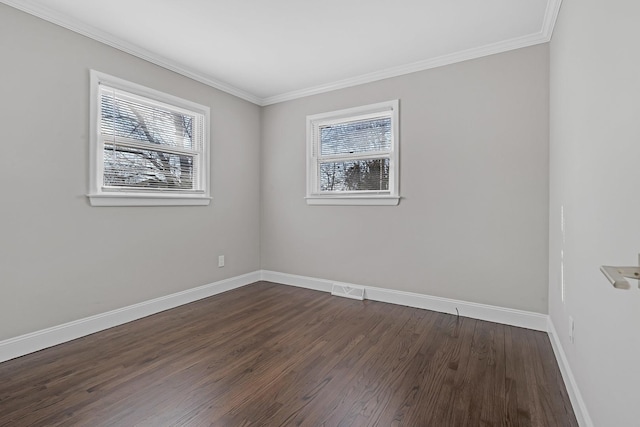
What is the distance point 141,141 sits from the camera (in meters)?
3.04

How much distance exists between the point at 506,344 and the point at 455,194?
139 centimetres

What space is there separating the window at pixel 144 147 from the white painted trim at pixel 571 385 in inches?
138

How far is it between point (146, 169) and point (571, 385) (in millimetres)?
3737

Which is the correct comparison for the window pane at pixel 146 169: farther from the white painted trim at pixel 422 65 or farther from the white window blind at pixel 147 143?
the white painted trim at pixel 422 65

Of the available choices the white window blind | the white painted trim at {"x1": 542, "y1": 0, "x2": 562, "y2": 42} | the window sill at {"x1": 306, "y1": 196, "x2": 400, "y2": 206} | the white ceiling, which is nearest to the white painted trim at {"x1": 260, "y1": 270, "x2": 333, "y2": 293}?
the window sill at {"x1": 306, "y1": 196, "x2": 400, "y2": 206}

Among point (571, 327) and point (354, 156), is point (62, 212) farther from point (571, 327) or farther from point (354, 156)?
point (571, 327)

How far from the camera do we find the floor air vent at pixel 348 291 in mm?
3605

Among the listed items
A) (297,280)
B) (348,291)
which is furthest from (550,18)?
(297,280)

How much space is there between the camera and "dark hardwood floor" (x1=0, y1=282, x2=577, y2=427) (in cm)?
162

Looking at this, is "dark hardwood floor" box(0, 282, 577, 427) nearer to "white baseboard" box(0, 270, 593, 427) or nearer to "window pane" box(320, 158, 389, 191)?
"white baseboard" box(0, 270, 593, 427)

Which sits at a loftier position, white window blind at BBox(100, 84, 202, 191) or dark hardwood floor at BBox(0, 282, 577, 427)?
white window blind at BBox(100, 84, 202, 191)

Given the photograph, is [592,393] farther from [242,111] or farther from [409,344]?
[242,111]

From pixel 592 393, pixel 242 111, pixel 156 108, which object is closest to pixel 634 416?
pixel 592 393

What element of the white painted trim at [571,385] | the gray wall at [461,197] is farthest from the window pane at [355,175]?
the white painted trim at [571,385]
